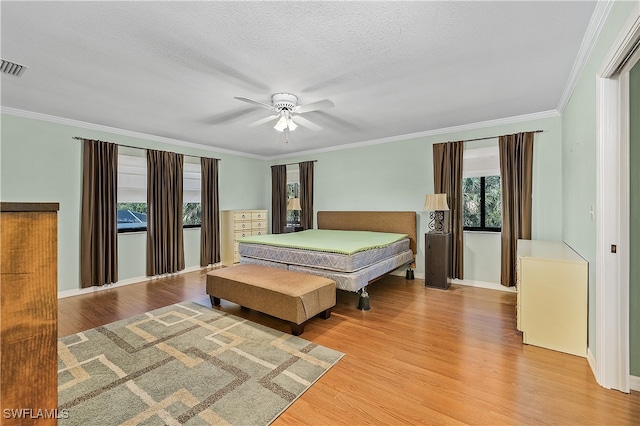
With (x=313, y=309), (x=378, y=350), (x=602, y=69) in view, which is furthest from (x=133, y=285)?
(x=602, y=69)

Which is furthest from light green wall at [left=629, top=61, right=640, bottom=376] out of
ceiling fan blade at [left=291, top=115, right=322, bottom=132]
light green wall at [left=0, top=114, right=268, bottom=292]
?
light green wall at [left=0, top=114, right=268, bottom=292]

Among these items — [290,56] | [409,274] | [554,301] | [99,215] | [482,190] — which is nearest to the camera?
[290,56]

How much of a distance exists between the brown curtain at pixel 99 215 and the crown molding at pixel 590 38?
19.7 ft

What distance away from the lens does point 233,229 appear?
6.33 metres

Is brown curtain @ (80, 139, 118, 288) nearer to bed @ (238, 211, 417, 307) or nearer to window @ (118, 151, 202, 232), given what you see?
window @ (118, 151, 202, 232)

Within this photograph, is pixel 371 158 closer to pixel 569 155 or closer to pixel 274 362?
pixel 569 155

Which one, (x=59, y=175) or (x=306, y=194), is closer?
(x=59, y=175)

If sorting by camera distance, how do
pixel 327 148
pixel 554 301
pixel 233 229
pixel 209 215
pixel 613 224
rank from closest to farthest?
pixel 613 224 → pixel 554 301 → pixel 209 215 → pixel 233 229 → pixel 327 148

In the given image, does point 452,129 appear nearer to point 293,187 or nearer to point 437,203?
point 437,203

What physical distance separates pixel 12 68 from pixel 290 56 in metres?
2.66

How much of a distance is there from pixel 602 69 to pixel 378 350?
277 centimetres

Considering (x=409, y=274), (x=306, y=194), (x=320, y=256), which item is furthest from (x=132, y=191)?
(x=409, y=274)

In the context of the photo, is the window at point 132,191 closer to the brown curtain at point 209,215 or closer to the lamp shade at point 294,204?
the brown curtain at point 209,215

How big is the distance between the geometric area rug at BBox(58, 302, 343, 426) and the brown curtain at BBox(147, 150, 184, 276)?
218 centimetres
